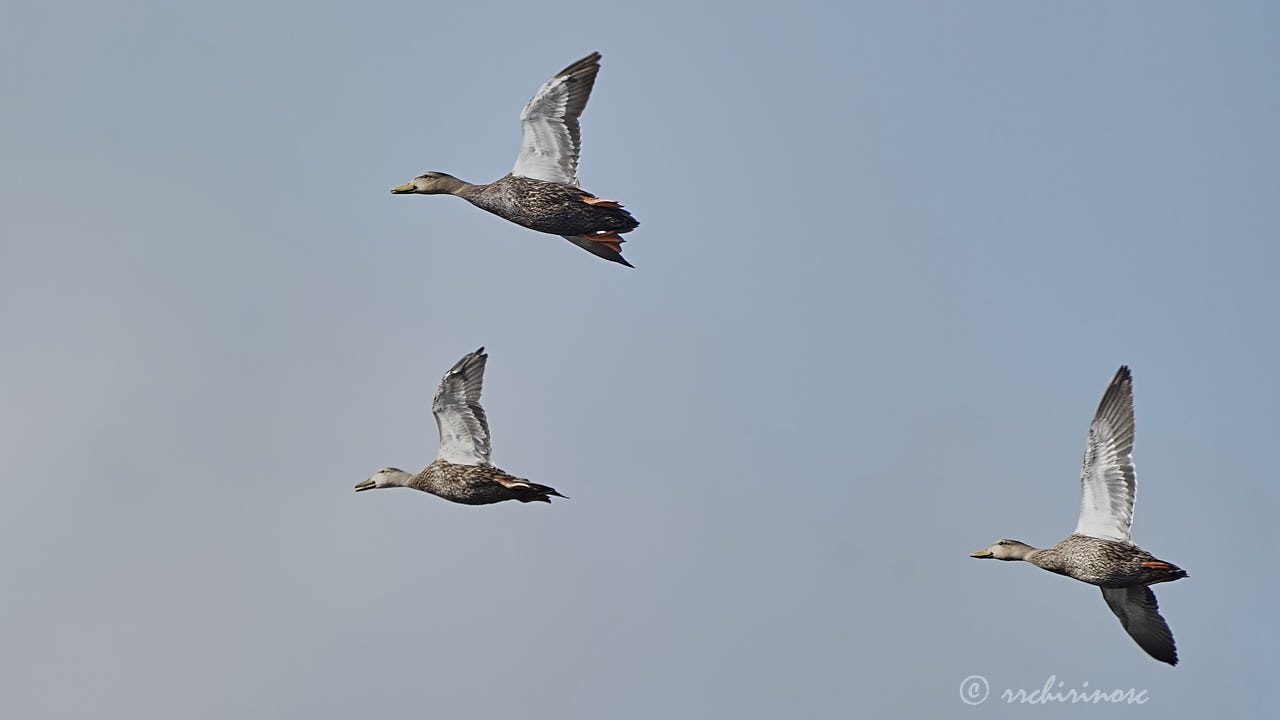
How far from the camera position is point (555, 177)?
3834 centimetres

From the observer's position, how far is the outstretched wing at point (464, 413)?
37.9 metres

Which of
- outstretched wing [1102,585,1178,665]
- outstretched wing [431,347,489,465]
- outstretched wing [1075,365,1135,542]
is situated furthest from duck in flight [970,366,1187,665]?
outstretched wing [431,347,489,465]

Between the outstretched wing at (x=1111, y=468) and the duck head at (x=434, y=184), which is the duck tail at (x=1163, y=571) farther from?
the duck head at (x=434, y=184)

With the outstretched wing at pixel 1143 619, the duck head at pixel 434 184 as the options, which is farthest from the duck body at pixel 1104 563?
the duck head at pixel 434 184

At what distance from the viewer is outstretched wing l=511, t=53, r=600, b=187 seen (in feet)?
124

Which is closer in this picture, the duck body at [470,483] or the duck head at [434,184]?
the duck body at [470,483]

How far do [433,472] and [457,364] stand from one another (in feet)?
7.81

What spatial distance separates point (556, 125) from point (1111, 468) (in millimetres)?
13581

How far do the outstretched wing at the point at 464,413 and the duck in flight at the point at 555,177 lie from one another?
3.16 m

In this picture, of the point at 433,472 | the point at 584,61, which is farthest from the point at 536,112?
the point at 433,472

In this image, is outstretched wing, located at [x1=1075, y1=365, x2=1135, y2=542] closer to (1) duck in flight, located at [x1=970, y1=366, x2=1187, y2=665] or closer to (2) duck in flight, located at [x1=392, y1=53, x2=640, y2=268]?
(1) duck in flight, located at [x1=970, y1=366, x2=1187, y2=665]

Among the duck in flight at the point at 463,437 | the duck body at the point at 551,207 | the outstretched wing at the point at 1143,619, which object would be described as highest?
the duck body at the point at 551,207

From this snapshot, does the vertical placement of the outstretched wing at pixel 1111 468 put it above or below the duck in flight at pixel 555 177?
below

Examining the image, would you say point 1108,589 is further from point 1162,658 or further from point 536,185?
point 536,185
